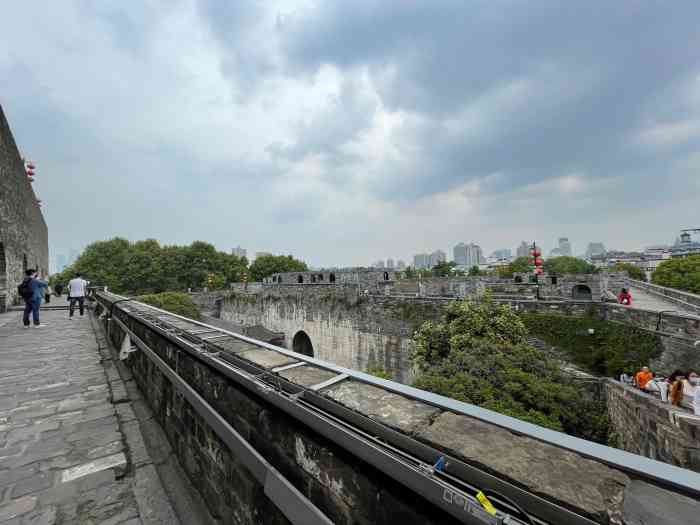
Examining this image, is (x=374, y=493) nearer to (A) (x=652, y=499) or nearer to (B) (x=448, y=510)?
(B) (x=448, y=510)

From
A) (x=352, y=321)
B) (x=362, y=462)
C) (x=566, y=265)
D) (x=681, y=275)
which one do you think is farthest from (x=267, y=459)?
(x=566, y=265)

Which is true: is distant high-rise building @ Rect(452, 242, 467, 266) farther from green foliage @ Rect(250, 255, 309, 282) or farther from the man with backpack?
the man with backpack

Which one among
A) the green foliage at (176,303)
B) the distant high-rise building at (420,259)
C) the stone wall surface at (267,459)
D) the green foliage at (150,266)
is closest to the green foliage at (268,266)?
the green foliage at (150,266)

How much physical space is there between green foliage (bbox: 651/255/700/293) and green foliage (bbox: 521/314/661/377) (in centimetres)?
3382

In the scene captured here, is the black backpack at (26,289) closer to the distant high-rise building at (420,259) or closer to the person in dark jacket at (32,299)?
the person in dark jacket at (32,299)

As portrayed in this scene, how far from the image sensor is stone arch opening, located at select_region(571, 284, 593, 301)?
486 inches

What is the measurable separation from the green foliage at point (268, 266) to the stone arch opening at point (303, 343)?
3526 centimetres

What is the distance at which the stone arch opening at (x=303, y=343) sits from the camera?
1630 centimetres

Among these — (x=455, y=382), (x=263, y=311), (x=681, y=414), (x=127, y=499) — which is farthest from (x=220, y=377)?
(x=263, y=311)

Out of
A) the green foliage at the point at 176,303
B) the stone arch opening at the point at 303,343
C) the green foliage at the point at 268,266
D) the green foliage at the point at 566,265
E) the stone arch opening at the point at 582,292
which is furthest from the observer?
the green foliage at the point at 566,265

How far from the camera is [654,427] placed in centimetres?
491

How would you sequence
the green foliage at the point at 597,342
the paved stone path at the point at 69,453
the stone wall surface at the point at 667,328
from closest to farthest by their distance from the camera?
1. the paved stone path at the point at 69,453
2. the stone wall surface at the point at 667,328
3. the green foliage at the point at 597,342

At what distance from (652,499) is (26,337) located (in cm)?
998

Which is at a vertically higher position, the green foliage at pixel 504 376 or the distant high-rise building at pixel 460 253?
the distant high-rise building at pixel 460 253
